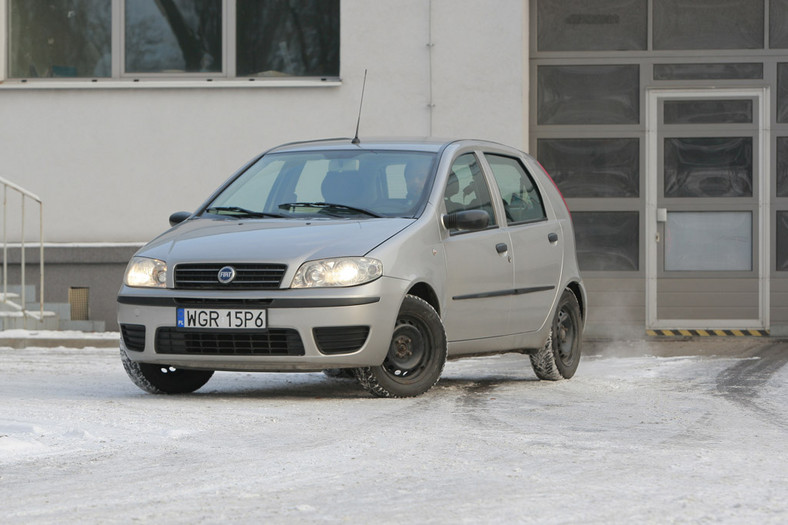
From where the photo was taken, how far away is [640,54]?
16062 millimetres

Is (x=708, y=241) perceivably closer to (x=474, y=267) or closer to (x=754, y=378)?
(x=754, y=378)

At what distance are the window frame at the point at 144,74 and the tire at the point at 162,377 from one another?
751 centimetres

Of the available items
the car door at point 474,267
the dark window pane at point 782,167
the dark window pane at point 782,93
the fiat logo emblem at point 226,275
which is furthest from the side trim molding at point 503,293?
the dark window pane at point 782,93

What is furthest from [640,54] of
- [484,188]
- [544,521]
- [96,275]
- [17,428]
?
[544,521]

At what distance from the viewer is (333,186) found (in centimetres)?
884

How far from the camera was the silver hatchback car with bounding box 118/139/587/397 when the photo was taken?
777 centimetres

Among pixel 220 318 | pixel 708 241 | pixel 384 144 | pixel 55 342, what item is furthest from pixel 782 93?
pixel 220 318

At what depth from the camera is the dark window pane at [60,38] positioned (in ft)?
53.7

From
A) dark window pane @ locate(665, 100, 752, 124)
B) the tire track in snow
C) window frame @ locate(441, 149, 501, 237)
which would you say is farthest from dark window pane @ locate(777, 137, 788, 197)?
window frame @ locate(441, 149, 501, 237)

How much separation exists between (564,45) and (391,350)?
8.83 metres

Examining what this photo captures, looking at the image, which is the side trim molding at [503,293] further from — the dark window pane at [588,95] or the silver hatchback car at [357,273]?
the dark window pane at [588,95]

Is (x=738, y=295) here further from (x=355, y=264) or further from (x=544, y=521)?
(x=544, y=521)

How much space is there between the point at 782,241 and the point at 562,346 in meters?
7.02

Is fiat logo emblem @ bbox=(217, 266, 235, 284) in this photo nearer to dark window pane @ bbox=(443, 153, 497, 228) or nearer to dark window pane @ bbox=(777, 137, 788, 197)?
dark window pane @ bbox=(443, 153, 497, 228)
